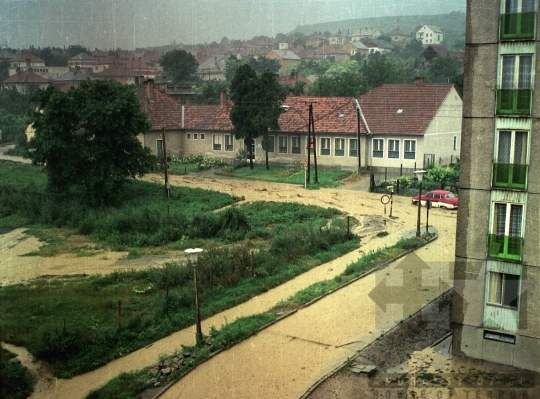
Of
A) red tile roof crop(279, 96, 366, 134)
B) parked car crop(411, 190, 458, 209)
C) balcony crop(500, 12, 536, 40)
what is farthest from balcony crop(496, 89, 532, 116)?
red tile roof crop(279, 96, 366, 134)

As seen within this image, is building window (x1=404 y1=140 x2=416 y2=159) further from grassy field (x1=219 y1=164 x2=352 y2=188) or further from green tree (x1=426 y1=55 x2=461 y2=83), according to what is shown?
green tree (x1=426 y1=55 x2=461 y2=83)

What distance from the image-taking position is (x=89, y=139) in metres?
32.0

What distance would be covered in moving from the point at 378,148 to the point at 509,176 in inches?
1062

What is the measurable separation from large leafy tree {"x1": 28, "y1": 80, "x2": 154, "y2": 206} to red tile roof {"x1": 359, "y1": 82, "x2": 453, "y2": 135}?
1580 centimetres

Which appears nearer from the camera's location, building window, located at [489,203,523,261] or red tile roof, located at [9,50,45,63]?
building window, located at [489,203,523,261]

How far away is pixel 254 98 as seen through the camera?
40.6 meters

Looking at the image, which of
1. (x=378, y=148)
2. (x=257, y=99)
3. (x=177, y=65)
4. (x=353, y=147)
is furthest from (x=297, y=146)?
(x=177, y=65)

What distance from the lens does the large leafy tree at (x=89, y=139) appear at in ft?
101

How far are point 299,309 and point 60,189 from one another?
62.5 ft

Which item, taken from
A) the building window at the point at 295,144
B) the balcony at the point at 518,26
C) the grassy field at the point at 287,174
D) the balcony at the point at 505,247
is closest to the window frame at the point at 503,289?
the balcony at the point at 505,247

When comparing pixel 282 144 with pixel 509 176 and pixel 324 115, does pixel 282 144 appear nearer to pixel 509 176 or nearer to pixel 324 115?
pixel 324 115

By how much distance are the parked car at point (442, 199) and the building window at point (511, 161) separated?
17.0 metres

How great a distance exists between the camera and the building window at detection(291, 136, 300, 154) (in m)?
43.2

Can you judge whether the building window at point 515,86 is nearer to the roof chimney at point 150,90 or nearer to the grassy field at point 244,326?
the grassy field at point 244,326
